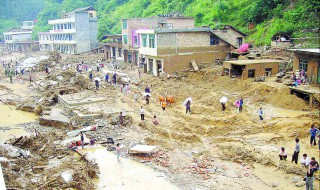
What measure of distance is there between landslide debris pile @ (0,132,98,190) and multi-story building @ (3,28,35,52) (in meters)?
84.4

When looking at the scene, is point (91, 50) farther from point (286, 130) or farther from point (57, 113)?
point (286, 130)

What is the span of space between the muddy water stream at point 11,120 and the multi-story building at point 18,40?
6907 cm

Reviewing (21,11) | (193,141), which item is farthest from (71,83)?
(21,11)

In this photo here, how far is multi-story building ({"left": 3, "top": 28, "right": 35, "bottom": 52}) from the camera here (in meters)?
97.1

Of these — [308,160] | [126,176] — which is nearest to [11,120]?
[126,176]

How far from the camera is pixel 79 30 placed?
7456cm

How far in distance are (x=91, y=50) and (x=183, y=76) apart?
1670 inches

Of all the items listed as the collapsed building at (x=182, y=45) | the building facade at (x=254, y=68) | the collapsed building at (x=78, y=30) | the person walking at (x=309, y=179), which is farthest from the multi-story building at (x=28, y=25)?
the person walking at (x=309, y=179)

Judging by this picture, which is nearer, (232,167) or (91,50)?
(232,167)

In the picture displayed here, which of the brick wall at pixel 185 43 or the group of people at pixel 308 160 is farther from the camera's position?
the brick wall at pixel 185 43

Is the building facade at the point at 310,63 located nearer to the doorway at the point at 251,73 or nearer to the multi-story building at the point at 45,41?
the doorway at the point at 251,73

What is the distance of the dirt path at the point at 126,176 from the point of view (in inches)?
608

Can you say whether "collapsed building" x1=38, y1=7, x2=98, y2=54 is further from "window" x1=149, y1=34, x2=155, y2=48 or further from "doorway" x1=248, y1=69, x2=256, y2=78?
"doorway" x1=248, y1=69, x2=256, y2=78

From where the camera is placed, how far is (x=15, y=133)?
2464cm
